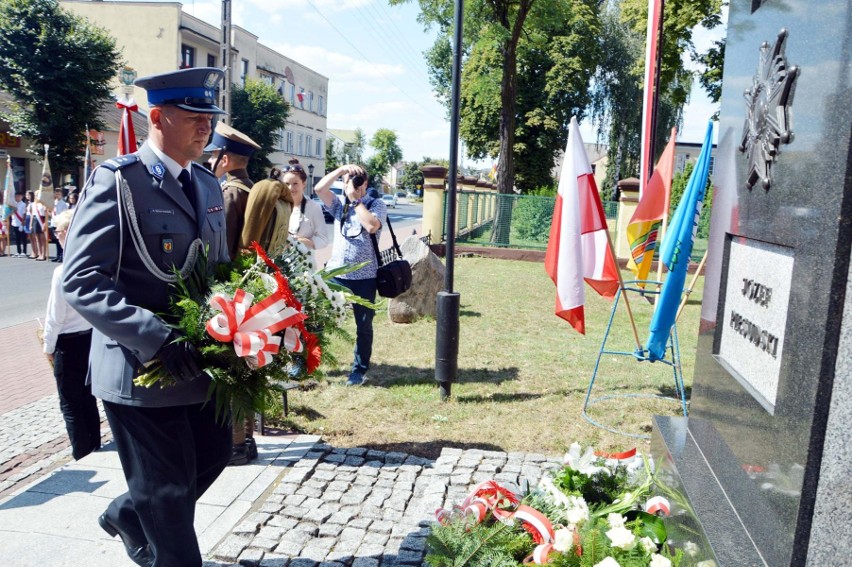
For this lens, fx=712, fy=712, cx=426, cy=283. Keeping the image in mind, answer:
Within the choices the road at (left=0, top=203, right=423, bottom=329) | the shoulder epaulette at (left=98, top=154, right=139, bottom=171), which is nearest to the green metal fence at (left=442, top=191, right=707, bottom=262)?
the road at (left=0, top=203, right=423, bottom=329)

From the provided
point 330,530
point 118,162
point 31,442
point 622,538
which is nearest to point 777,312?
point 622,538

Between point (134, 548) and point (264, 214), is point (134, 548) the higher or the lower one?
the lower one

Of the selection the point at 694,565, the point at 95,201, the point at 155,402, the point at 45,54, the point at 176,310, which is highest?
the point at 45,54

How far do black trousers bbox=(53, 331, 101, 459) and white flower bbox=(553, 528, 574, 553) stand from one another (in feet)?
9.72

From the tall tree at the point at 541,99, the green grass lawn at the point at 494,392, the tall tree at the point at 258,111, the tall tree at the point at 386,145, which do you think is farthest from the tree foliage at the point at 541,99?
the tall tree at the point at 386,145

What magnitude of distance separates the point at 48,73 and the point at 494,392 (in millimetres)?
24014

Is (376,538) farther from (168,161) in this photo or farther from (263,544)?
(168,161)

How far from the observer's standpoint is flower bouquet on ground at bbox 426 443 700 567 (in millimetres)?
2617

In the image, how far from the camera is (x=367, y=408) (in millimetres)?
5879

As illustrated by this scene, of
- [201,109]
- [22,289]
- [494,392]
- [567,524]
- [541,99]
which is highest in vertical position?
[541,99]

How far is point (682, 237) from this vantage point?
4938mm

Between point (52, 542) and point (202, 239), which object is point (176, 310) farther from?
point (52, 542)

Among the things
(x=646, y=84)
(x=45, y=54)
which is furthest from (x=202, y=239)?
(x=45, y=54)

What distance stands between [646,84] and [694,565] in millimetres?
5716
